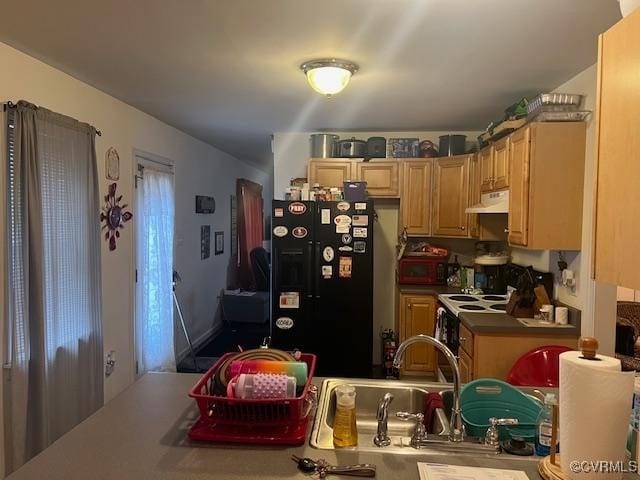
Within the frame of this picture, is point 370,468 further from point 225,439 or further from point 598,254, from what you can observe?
point 598,254

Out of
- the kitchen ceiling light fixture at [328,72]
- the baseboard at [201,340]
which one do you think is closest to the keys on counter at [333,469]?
the kitchen ceiling light fixture at [328,72]

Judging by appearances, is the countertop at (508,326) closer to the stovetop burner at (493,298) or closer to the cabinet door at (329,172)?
the stovetop burner at (493,298)

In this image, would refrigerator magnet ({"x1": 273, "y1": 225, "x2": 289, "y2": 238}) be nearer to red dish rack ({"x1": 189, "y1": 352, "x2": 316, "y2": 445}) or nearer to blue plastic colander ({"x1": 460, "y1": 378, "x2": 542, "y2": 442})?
blue plastic colander ({"x1": 460, "y1": 378, "x2": 542, "y2": 442})

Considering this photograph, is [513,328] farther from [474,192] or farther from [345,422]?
[345,422]

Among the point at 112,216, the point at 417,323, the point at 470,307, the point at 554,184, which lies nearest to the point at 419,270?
the point at 417,323

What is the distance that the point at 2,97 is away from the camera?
2467 mm

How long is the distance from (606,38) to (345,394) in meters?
1.17

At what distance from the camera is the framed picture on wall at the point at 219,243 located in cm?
625

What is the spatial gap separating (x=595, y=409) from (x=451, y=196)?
3.51m

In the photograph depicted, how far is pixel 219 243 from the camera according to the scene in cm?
636

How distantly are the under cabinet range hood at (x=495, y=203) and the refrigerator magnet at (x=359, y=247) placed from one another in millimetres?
922

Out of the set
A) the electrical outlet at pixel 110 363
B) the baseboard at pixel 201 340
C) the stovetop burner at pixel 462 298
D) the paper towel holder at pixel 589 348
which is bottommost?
the baseboard at pixel 201 340

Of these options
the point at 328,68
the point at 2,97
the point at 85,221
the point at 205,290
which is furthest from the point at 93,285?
the point at 205,290

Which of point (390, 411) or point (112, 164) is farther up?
point (112, 164)
